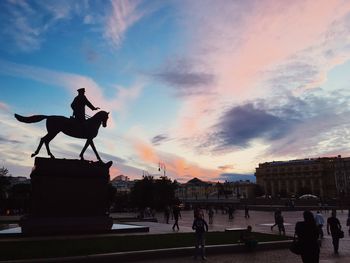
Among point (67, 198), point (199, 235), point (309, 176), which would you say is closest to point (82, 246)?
point (199, 235)

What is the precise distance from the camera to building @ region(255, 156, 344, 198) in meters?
174

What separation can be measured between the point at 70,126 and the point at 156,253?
10.5m

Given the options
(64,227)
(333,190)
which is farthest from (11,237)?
(333,190)

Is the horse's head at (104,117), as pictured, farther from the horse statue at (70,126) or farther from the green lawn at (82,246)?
the green lawn at (82,246)

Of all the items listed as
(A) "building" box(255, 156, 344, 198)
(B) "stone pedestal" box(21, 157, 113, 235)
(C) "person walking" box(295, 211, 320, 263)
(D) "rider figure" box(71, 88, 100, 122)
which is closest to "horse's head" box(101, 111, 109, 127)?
(D) "rider figure" box(71, 88, 100, 122)

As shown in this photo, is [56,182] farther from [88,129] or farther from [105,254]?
[105,254]

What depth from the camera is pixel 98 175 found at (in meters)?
22.6

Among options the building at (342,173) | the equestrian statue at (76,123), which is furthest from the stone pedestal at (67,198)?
the building at (342,173)

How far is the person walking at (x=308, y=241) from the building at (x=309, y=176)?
542ft

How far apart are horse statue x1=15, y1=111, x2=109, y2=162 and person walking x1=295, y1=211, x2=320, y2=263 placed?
1525 cm

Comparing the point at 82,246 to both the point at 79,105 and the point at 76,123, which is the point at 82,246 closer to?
the point at 76,123

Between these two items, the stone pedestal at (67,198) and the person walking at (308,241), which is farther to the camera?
the stone pedestal at (67,198)

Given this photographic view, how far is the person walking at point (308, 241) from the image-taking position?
9500 mm

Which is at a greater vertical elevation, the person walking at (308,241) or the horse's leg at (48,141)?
the horse's leg at (48,141)
